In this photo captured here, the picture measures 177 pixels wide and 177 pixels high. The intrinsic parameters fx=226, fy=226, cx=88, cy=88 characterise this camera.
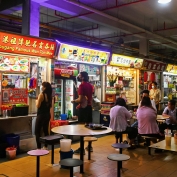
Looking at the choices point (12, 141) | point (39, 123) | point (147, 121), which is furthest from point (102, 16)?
point (12, 141)

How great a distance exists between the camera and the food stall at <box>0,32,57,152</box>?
5.86 metres

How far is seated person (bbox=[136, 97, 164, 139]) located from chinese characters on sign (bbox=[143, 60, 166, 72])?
211 inches

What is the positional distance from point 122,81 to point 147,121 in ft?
16.8

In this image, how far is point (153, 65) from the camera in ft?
37.7

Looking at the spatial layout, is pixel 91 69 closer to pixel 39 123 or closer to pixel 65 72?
pixel 65 72

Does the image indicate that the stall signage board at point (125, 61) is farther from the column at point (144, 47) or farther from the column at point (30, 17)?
the column at point (30, 17)

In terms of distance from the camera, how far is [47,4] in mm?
7391

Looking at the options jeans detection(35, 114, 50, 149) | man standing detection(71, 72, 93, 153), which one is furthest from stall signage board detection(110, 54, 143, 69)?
jeans detection(35, 114, 50, 149)

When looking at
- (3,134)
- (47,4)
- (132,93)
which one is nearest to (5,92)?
(3,134)

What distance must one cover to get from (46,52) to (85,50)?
168cm

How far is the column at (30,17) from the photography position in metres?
6.90

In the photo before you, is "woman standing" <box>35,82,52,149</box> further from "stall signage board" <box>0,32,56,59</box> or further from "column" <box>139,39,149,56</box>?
"column" <box>139,39,149,56</box>

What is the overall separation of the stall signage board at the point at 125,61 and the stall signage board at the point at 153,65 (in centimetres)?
44

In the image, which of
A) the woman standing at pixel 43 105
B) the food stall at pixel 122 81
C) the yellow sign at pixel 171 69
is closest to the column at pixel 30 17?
the woman standing at pixel 43 105
